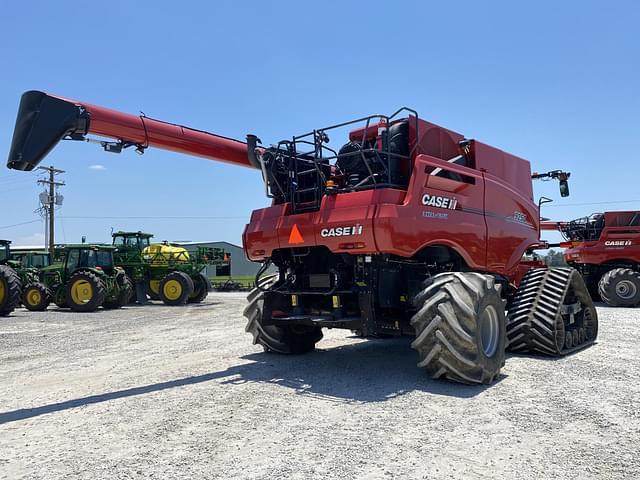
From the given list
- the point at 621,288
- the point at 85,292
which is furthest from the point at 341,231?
the point at 85,292

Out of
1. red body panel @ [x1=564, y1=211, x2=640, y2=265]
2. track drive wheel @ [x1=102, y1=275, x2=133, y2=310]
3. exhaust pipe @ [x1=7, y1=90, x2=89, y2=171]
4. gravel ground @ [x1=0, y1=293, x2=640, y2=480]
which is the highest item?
exhaust pipe @ [x1=7, y1=90, x2=89, y2=171]

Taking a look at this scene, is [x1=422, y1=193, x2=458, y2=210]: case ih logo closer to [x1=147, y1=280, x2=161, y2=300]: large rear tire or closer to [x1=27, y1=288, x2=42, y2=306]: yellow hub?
[x1=27, y1=288, x2=42, y2=306]: yellow hub

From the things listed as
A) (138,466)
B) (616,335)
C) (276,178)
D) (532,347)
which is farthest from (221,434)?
(616,335)

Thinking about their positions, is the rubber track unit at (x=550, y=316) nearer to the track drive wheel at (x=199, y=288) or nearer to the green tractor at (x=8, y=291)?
the green tractor at (x=8, y=291)

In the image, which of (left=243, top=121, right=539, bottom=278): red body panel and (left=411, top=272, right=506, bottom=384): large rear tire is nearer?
(left=411, top=272, right=506, bottom=384): large rear tire

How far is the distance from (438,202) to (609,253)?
43.4ft

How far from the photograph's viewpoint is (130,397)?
17.7 ft

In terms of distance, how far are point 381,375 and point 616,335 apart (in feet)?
18.6

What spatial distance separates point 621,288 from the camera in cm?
1590

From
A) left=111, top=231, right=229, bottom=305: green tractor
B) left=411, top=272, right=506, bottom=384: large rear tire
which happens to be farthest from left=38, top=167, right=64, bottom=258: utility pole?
left=411, top=272, right=506, bottom=384: large rear tire

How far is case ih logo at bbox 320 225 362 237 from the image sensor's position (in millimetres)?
5964

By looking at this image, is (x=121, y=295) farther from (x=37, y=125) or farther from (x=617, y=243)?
(x=617, y=243)

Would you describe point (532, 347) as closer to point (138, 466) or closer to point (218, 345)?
point (218, 345)

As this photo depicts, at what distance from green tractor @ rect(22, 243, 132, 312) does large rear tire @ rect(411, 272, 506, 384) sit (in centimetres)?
1392
